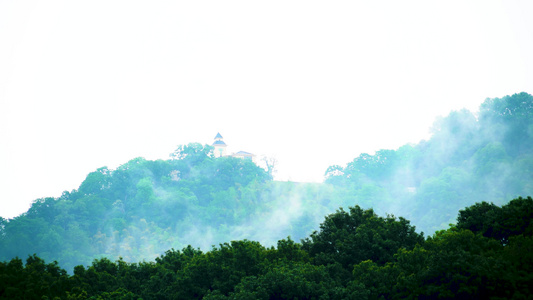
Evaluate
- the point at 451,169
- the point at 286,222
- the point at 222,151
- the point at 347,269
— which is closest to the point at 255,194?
the point at 286,222

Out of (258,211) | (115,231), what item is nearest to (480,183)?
(258,211)

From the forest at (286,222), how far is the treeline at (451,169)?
18 centimetres

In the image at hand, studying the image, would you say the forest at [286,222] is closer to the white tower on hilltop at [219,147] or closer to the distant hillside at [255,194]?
the distant hillside at [255,194]

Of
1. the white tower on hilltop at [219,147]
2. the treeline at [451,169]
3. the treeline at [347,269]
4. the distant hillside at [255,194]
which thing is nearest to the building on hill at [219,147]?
the white tower on hilltop at [219,147]

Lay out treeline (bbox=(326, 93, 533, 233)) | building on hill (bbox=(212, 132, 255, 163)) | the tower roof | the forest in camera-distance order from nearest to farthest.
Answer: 1. the forest
2. treeline (bbox=(326, 93, 533, 233))
3. building on hill (bbox=(212, 132, 255, 163))
4. the tower roof

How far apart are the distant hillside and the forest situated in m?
0.16

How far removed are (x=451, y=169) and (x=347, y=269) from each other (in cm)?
5529

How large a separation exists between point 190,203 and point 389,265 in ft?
193

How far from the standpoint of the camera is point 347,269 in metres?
19.5

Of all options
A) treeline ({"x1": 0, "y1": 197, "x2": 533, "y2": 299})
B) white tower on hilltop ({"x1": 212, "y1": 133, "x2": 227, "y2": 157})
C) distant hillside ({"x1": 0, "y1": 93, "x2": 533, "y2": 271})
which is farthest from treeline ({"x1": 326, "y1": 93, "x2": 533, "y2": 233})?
treeline ({"x1": 0, "y1": 197, "x2": 533, "y2": 299})

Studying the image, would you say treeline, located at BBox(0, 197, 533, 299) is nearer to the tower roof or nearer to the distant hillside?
the distant hillside

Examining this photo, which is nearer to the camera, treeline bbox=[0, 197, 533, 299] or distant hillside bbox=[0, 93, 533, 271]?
treeline bbox=[0, 197, 533, 299]

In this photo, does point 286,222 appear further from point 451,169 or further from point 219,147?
point 219,147

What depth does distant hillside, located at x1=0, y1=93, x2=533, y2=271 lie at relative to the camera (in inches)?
2534
